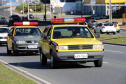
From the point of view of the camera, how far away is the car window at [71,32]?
14.0 meters

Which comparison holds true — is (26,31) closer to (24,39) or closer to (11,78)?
(24,39)

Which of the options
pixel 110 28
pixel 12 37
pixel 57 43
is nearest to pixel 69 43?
pixel 57 43

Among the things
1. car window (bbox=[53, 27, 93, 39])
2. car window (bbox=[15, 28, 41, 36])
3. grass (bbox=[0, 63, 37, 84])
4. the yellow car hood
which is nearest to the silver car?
car window (bbox=[15, 28, 41, 36])

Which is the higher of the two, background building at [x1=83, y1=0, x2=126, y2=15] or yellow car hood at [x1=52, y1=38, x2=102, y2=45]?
background building at [x1=83, y1=0, x2=126, y2=15]

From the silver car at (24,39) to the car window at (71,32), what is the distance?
5.67 meters

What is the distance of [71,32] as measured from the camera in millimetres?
14211

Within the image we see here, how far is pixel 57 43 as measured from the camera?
1302 centimetres

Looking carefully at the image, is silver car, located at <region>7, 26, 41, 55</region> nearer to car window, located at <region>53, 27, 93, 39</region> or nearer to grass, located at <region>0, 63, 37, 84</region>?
car window, located at <region>53, 27, 93, 39</region>

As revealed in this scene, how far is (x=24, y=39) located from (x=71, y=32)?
20.3 feet

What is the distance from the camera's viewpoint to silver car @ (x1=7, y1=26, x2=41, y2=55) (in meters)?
19.9

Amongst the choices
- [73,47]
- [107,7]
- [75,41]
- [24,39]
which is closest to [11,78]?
[73,47]

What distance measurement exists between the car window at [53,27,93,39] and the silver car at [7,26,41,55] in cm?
567

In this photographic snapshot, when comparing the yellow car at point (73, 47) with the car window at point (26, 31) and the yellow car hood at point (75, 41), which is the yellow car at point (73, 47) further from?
the car window at point (26, 31)

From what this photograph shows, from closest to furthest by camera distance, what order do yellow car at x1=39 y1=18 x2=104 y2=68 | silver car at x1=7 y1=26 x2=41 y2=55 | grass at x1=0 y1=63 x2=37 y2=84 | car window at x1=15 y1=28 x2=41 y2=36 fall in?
grass at x1=0 y1=63 x2=37 y2=84, yellow car at x1=39 y1=18 x2=104 y2=68, silver car at x1=7 y1=26 x2=41 y2=55, car window at x1=15 y1=28 x2=41 y2=36
